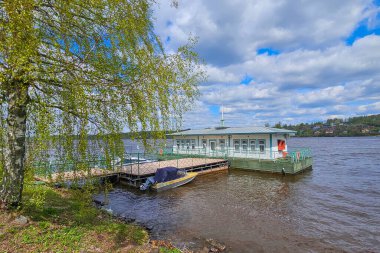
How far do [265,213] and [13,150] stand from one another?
1137 centimetres

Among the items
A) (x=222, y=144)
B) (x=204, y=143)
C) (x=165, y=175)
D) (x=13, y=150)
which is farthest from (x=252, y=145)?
(x=13, y=150)

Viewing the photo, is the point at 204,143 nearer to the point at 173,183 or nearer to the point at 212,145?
the point at 212,145

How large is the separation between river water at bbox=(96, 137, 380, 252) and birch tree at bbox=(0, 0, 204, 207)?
5.78m

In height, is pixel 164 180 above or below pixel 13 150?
below

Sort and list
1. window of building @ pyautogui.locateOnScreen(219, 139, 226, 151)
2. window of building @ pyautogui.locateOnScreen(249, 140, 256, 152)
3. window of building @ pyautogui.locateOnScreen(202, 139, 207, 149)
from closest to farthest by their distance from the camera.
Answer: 1. window of building @ pyautogui.locateOnScreen(249, 140, 256, 152)
2. window of building @ pyautogui.locateOnScreen(219, 139, 226, 151)
3. window of building @ pyautogui.locateOnScreen(202, 139, 207, 149)

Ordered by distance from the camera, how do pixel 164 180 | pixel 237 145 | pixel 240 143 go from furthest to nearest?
1. pixel 237 145
2. pixel 240 143
3. pixel 164 180

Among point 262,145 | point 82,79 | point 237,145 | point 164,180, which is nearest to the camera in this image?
point 82,79

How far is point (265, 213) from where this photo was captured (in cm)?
1218

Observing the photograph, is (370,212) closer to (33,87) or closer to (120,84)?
(120,84)

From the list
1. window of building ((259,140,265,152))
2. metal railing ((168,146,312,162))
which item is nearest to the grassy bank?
metal railing ((168,146,312,162))

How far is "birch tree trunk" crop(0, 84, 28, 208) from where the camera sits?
16.4 feet

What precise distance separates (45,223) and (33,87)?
3.69m

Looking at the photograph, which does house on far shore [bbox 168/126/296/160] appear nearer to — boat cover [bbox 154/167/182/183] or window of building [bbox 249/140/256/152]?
window of building [bbox 249/140/256/152]

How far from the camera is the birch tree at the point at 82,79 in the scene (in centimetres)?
436
